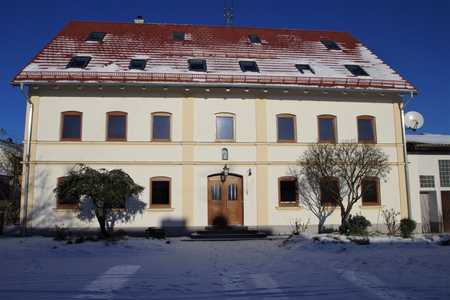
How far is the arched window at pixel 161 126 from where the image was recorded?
17.0 meters

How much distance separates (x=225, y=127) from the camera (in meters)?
17.3

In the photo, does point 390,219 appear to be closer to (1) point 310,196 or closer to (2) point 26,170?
(1) point 310,196

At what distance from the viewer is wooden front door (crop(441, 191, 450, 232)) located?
Answer: 1808cm

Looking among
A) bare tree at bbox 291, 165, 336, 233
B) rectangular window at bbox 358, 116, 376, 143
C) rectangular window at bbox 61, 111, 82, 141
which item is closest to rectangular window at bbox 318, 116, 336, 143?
rectangular window at bbox 358, 116, 376, 143

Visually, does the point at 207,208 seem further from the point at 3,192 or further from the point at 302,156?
the point at 3,192

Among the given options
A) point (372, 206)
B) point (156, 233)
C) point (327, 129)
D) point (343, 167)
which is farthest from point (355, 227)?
point (156, 233)

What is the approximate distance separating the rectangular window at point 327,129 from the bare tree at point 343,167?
95 centimetres

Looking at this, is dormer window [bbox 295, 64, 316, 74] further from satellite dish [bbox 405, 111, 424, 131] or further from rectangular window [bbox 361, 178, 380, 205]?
satellite dish [bbox 405, 111, 424, 131]

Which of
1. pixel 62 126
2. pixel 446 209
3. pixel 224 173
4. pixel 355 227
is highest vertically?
pixel 62 126

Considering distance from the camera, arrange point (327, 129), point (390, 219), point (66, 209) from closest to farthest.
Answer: point (66, 209) → point (390, 219) → point (327, 129)

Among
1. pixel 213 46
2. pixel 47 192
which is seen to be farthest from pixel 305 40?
pixel 47 192

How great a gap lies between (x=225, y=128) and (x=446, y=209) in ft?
34.1

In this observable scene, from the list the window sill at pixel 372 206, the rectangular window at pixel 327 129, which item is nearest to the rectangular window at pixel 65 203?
the rectangular window at pixel 327 129

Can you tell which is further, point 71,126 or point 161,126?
point 161,126
